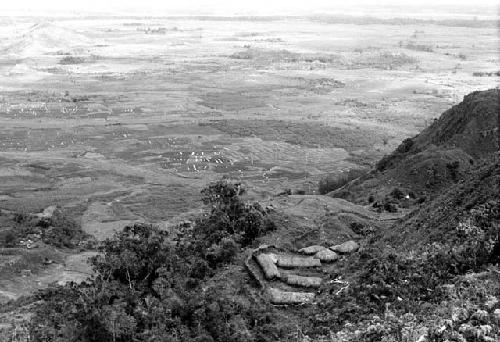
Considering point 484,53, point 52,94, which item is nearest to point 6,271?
point 52,94

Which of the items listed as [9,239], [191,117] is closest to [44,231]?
[9,239]

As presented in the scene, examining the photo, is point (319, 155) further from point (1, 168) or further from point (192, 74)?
point (192, 74)

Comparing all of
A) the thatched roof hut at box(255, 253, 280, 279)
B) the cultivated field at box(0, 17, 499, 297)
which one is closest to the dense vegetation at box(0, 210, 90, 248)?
the cultivated field at box(0, 17, 499, 297)

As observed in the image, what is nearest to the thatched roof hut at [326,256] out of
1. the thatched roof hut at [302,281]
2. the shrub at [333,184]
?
the thatched roof hut at [302,281]

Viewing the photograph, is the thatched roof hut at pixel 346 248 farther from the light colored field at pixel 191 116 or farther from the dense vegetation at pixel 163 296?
the light colored field at pixel 191 116

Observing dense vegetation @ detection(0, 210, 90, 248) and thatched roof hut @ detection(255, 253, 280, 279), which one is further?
dense vegetation @ detection(0, 210, 90, 248)

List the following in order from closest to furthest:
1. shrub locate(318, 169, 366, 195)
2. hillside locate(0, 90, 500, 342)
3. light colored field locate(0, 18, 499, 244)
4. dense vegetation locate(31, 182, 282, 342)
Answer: hillside locate(0, 90, 500, 342) → dense vegetation locate(31, 182, 282, 342) → shrub locate(318, 169, 366, 195) → light colored field locate(0, 18, 499, 244)

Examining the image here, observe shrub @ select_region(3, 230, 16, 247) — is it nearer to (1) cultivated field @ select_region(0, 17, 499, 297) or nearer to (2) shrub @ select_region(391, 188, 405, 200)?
(1) cultivated field @ select_region(0, 17, 499, 297)

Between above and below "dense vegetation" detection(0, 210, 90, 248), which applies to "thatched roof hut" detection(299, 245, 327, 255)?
above
